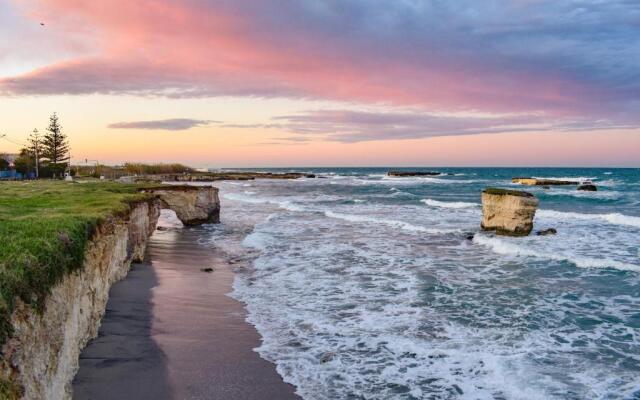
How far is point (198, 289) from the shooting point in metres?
15.5

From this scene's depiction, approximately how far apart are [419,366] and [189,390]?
455 centimetres

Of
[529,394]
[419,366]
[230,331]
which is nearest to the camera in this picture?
[529,394]

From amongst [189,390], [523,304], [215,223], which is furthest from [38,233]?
[215,223]

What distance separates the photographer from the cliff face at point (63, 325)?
5.27 meters

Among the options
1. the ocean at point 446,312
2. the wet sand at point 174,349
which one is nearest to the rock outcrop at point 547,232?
the ocean at point 446,312

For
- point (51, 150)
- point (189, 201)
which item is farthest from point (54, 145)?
point (189, 201)

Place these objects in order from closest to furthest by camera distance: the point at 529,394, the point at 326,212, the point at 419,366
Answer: the point at 529,394 → the point at 419,366 → the point at 326,212

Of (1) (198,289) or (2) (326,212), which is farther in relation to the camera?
(2) (326,212)

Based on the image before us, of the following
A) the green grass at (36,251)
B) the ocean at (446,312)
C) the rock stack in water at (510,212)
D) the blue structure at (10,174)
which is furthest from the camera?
the blue structure at (10,174)

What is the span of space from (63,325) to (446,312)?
9.53m

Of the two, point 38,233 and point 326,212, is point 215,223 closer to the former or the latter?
point 326,212

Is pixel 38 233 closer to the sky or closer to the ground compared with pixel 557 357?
closer to the sky

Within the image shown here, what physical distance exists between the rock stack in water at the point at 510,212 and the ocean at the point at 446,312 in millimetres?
1420

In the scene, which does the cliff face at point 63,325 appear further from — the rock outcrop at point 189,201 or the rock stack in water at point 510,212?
the rock stack in water at point 510,212
